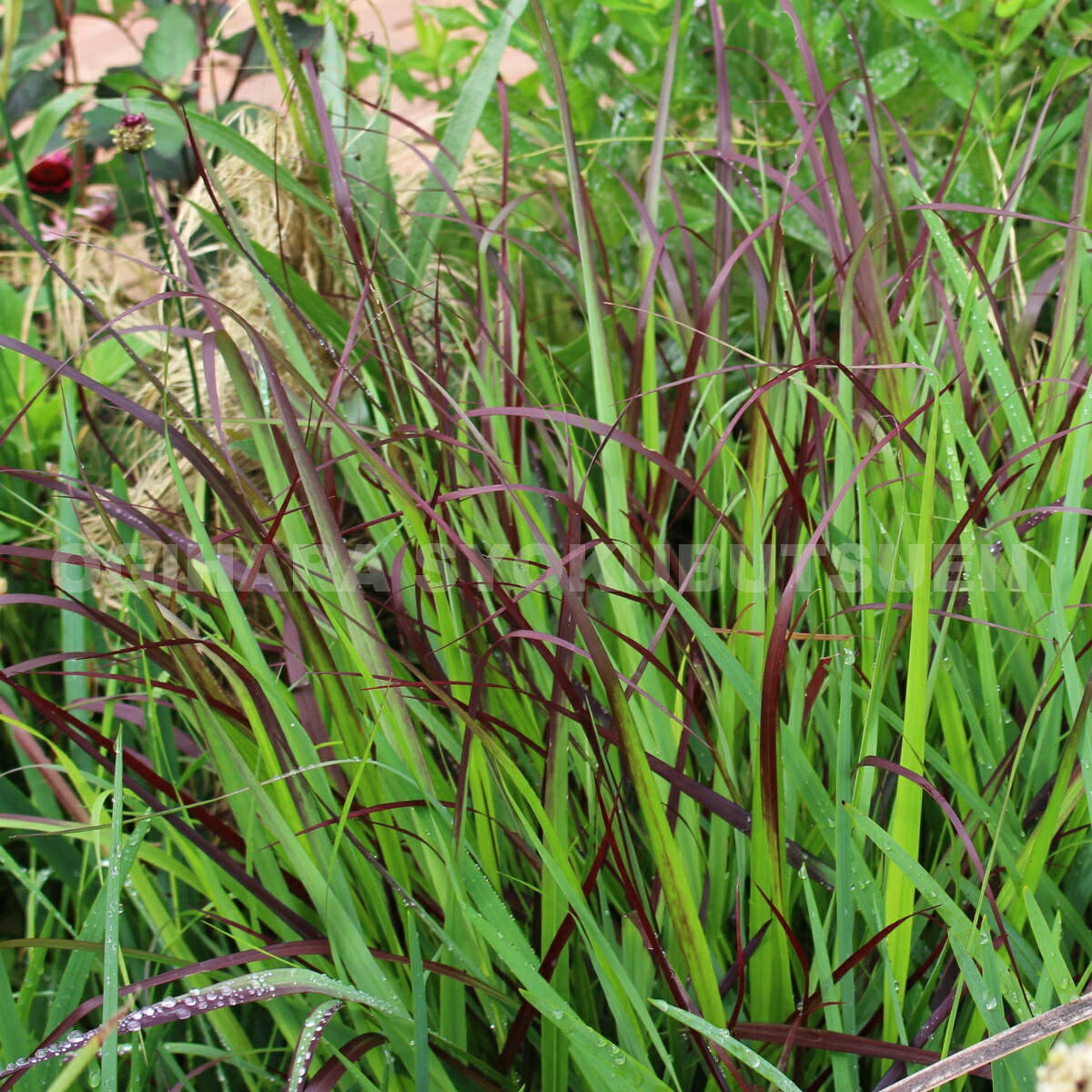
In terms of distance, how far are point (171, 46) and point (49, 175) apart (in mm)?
261

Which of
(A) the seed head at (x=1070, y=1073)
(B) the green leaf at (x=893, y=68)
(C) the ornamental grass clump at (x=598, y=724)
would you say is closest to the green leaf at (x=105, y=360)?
(C) the ornamental grass clump at (x=598, y=724)

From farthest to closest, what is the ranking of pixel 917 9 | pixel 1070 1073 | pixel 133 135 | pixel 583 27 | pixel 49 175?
pixel 49 175
pixel 583 27
pixel 917 9
pixel 133 135
pixel 1070 1073

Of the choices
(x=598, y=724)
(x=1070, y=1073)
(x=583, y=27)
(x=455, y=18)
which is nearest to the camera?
(x=1070, y=1073)

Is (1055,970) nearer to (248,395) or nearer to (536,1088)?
(536,1088)

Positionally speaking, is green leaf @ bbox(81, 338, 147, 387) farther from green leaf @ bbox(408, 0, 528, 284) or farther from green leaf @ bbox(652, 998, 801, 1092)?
green leaf @ bbox(652, 998, 801, 1092)

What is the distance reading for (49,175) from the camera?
1.28m

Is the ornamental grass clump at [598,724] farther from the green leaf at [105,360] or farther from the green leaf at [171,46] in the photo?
the green leaf at [171,46]

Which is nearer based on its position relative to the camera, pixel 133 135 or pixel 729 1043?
pixel 729 1043

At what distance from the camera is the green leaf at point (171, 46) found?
1344 mm

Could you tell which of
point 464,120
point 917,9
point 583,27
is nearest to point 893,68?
point 917,9

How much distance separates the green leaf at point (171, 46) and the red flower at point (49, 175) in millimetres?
184

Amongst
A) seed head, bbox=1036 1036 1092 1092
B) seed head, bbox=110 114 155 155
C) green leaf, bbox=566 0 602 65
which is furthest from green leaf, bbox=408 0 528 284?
seed head, bbox=1036 1036 1092 1092

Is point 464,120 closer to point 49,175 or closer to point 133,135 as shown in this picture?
point 133,135

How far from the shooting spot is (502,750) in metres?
0.43
